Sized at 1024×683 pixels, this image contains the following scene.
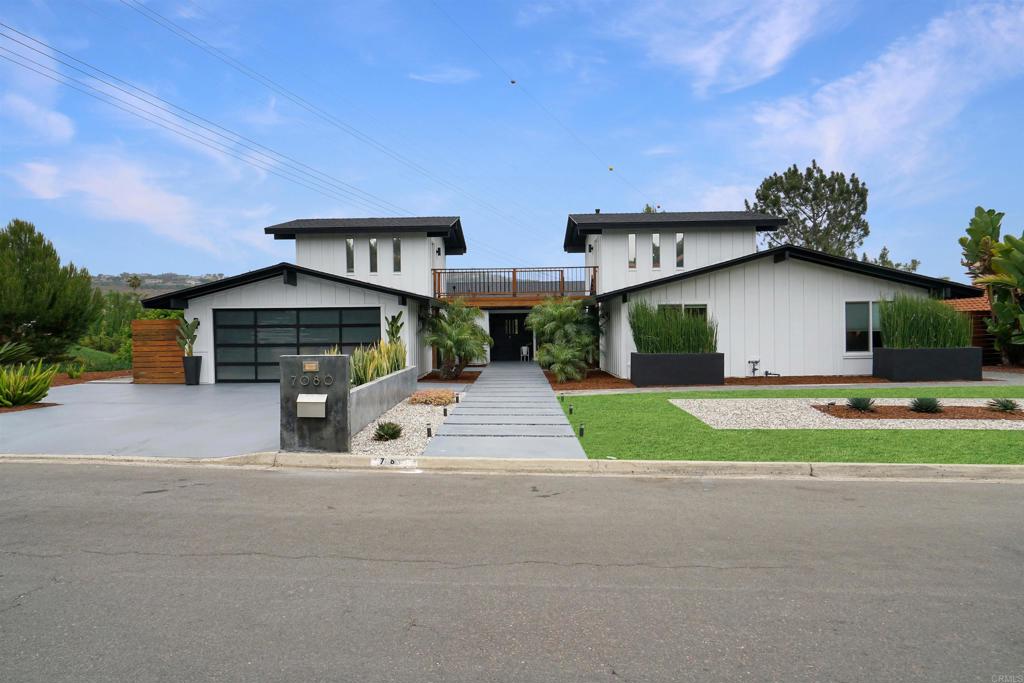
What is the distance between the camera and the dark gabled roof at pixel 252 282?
62.9 feet

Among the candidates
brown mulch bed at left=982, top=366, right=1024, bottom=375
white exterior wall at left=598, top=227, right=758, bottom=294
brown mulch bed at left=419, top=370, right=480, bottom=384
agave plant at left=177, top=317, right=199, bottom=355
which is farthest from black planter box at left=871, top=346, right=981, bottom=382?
agave plant at left=177, top=317, right=199, bottom=355

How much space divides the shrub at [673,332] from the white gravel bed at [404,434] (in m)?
7.21

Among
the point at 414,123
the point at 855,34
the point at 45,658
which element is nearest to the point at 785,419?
the point at 45,658

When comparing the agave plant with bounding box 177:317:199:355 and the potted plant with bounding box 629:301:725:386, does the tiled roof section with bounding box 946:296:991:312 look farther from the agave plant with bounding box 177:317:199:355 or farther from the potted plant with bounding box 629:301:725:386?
the agave plant with bounding box 177:317:199:355

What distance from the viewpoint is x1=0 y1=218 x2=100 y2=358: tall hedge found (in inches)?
814

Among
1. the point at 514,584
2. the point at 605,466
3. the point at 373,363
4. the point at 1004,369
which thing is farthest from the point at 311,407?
the point at 1004,369

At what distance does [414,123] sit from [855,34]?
20683mm

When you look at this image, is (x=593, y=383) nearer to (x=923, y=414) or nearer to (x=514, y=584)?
(x=923, y=414)

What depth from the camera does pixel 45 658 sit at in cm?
323

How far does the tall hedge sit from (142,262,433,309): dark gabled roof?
15.7 feet

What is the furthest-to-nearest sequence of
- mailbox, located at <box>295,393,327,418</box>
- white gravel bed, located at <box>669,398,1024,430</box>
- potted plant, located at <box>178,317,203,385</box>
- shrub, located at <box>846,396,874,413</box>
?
potted plant, located at <box>178,317,203,385</box>, shrub, located at <box>846,396,874,413</box>, white gravel bed, located at <box>669,398,1024,430</box>, mailbox, located at <box>295,393,327,418</box>

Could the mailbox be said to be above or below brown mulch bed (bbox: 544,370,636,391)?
above

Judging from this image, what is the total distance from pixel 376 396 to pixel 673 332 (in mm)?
9526

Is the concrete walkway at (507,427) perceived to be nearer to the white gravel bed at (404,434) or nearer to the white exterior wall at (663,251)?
the white gravel bed at (404,434)
